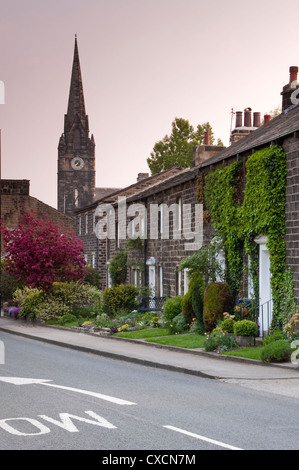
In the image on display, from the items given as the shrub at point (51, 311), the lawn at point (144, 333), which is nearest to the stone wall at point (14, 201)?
the shrub at point (51, 311)

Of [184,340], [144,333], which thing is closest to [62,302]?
[144,333]

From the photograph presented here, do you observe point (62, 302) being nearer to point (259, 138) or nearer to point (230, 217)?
point (230, 217)

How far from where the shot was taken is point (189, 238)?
97.8ft

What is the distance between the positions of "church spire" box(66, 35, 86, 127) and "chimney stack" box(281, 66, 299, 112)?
101945 mm

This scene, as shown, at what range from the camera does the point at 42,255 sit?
37.4 meters

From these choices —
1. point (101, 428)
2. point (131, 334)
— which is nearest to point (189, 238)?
point (131, 334)

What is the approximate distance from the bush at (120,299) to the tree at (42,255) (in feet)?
11.6

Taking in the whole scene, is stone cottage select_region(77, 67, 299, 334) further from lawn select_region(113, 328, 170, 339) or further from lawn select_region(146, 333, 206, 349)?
lawn select_region(113, 328, 170, 339)

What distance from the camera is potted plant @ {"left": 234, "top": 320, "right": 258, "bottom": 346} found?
20.4 metres

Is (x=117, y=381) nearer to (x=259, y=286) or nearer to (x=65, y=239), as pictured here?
(x=259, y=286)

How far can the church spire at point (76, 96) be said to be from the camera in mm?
126562

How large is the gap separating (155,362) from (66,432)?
8923mm

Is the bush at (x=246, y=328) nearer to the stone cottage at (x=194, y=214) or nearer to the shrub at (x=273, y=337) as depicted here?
the shrub at (x=273, y=337)

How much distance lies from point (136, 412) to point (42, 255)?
26.7 meters
